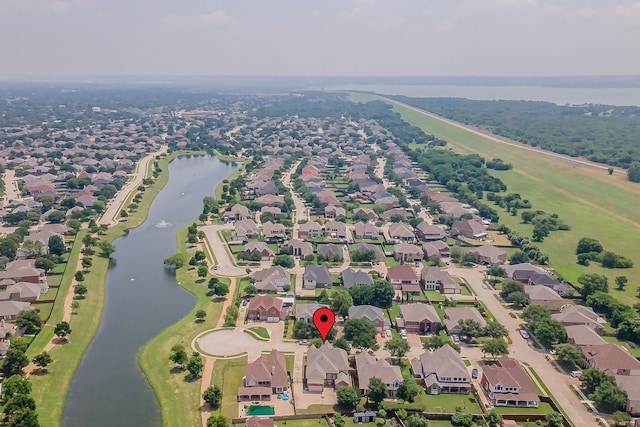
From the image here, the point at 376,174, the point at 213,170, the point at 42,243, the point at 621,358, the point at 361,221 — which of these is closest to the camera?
the point at 621,358

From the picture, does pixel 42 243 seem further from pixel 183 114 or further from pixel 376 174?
pixel 183 114

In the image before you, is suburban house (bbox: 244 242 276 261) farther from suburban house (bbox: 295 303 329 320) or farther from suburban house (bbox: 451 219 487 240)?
suburban house (bbox: 451 219 487 240)

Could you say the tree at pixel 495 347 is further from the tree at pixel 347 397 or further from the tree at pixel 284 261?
the tree at pixel 284 261

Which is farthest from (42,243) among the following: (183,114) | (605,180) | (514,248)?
(183,114)

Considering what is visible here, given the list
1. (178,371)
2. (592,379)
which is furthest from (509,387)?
(178,371)

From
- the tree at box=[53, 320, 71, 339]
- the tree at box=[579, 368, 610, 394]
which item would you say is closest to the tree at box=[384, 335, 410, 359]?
the tree at box=[579, 368, 610, 394]

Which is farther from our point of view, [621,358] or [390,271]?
[390,271]

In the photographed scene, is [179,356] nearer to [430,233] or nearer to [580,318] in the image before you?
[580,318]

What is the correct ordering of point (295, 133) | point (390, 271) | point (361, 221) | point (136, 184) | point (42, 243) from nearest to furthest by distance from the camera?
point (390, 271) → point (42, 243) → point (361, 221) → point (136, 184) → point (295, 133)
